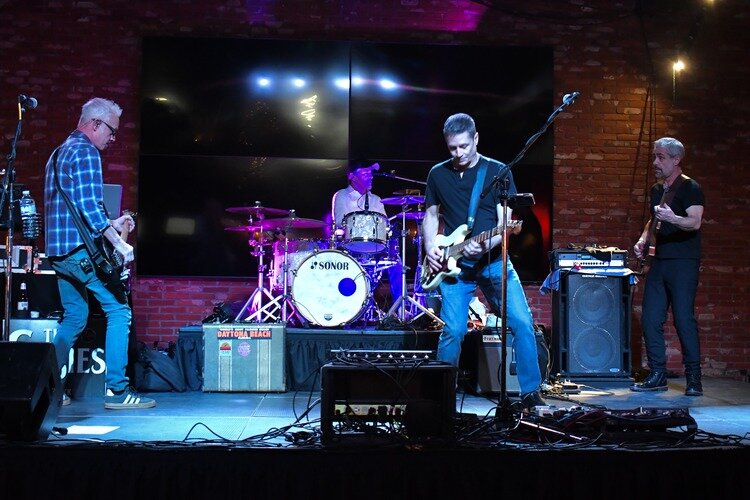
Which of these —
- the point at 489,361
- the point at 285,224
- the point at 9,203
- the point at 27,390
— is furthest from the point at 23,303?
the point at 489,361

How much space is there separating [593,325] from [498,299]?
239 centimetres

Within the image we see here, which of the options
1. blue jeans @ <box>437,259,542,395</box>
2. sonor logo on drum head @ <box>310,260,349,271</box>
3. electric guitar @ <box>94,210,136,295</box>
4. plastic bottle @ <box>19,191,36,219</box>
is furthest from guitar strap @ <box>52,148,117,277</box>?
sonor logo on drum head @ <box>310,260,349,271</box>

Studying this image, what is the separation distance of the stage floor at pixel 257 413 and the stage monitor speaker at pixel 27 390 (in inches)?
5.9

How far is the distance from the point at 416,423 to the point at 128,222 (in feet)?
9.69

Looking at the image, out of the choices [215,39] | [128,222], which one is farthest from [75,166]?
[215,39]

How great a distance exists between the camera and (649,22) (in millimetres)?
8906

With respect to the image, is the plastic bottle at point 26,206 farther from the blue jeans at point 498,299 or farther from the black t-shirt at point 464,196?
the blue jeans at point 498,299

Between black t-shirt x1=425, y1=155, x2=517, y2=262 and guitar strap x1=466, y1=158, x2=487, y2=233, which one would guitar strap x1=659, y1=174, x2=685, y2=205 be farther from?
guitar strap x1=466, y1=158, x2=487, y2=233

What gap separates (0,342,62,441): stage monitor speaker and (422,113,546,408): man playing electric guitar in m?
2.38

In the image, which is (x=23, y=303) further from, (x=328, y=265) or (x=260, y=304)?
(x=328, y=265)

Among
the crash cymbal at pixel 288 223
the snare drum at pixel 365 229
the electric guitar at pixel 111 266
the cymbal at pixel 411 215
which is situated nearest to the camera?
the electric guitar at pixel 111 266

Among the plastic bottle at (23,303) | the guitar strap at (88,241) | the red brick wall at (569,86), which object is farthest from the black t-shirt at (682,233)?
the plastic bottle at (23,303)

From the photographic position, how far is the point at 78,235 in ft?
17.0

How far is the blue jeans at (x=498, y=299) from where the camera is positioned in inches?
195
